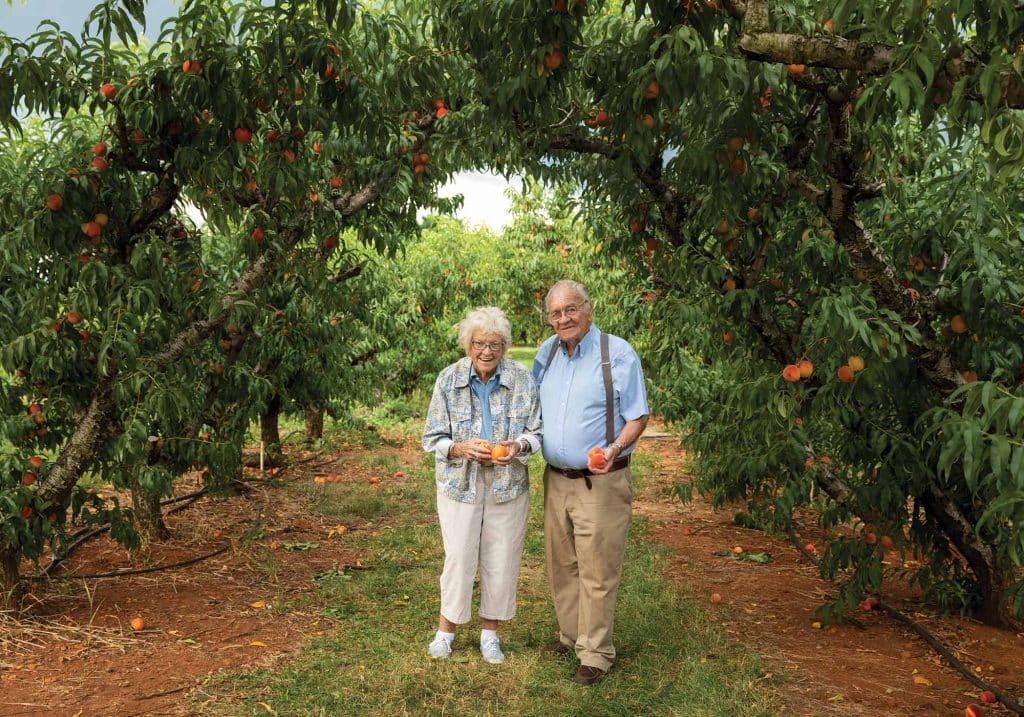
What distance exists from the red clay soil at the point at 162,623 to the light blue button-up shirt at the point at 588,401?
1899mm

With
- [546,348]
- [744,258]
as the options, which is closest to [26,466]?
[546,348]

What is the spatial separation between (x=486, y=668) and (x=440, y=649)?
261mm

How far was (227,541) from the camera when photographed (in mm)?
6641

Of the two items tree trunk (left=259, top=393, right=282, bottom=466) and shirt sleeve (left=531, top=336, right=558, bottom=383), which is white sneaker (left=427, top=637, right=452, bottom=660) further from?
tree trunk (left=259, top=393, right=282, bottom=466)

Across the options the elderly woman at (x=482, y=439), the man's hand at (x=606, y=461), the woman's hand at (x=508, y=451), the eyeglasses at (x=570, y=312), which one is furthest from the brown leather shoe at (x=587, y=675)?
the eyeglasses at (x=570, y=312)

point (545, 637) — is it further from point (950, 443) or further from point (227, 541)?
point (227, 541)

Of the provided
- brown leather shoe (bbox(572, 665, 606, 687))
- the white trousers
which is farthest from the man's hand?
brown leather shoe (bbox(572, 665, 606, 687))

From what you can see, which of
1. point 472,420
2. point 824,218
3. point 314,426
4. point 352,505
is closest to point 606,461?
point 472,420

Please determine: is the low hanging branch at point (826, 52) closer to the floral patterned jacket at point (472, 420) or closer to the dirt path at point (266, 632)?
the floral patterned jacket at point (472, 420)

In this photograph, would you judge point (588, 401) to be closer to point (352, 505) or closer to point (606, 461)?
point (606, 461)

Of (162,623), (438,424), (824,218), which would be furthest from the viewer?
(162,623)

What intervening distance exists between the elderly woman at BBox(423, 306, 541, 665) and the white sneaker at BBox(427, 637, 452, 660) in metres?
0.27

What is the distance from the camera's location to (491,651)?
13.7 ft

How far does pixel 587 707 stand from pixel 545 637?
869 mm
